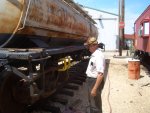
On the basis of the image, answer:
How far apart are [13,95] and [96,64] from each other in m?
1.81

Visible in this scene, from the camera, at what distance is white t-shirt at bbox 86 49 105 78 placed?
6008 millimetres

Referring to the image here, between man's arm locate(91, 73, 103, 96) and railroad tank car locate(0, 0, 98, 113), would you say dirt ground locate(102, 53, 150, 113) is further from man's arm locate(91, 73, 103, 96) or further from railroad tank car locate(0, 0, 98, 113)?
man's arm locate(91, 73, 103, 96)

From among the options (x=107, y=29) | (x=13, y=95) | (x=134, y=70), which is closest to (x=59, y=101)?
(x=13, y=95)

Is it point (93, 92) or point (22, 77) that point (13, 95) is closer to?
point (22, 77)

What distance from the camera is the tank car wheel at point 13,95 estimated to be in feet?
19.2

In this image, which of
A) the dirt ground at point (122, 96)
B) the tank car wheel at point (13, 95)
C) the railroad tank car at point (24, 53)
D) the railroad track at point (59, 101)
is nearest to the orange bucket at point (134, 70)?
the dirt ground at point (122, 96)

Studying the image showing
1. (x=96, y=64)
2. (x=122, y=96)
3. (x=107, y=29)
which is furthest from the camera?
(x=107, y=29)

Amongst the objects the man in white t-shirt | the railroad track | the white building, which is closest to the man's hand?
the man in white t-shirt

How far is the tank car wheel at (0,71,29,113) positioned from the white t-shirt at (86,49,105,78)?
1370 millimetres

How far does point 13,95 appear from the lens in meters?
6.26

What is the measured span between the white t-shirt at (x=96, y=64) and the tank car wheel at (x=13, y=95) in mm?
1370

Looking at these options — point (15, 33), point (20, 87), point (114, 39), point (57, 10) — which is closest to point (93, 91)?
point (20, 87)

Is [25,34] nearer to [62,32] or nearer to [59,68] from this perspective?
[59,68]

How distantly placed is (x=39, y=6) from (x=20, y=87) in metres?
1.88
